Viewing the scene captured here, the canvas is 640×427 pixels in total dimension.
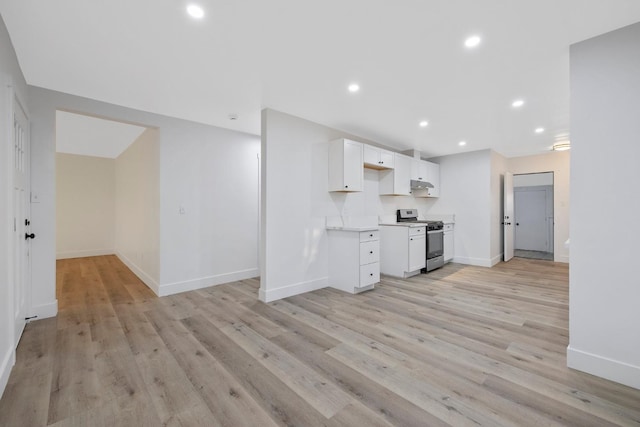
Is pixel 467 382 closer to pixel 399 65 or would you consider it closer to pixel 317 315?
pixel 317 315

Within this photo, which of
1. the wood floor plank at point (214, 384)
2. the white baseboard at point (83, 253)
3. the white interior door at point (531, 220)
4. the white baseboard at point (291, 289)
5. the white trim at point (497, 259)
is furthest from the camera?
the white interior door at point (531, 220)

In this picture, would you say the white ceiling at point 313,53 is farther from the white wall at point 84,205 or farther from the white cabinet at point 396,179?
the white wall at point 84,205

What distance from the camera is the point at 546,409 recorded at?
5.22 ft

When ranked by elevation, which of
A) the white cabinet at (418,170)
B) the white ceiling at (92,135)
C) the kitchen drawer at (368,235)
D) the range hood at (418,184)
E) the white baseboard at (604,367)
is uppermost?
the white ceiling at (92,135)

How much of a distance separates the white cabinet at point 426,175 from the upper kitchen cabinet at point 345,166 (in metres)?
1.88

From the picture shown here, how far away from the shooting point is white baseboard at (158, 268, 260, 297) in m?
3.76

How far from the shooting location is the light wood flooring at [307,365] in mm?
1563

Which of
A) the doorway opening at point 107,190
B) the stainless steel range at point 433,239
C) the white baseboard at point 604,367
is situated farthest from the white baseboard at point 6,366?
the stainless steel range at point 433,239

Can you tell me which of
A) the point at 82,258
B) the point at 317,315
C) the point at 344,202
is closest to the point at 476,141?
the point at 344,202

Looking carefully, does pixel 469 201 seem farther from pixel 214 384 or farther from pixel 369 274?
pixel 214 384

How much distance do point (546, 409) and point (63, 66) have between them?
14.8ft

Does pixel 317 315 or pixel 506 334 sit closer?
pixel 506 334

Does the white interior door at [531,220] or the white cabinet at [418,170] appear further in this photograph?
the white interior door at [531,220]

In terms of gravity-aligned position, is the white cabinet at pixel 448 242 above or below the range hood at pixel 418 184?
below
